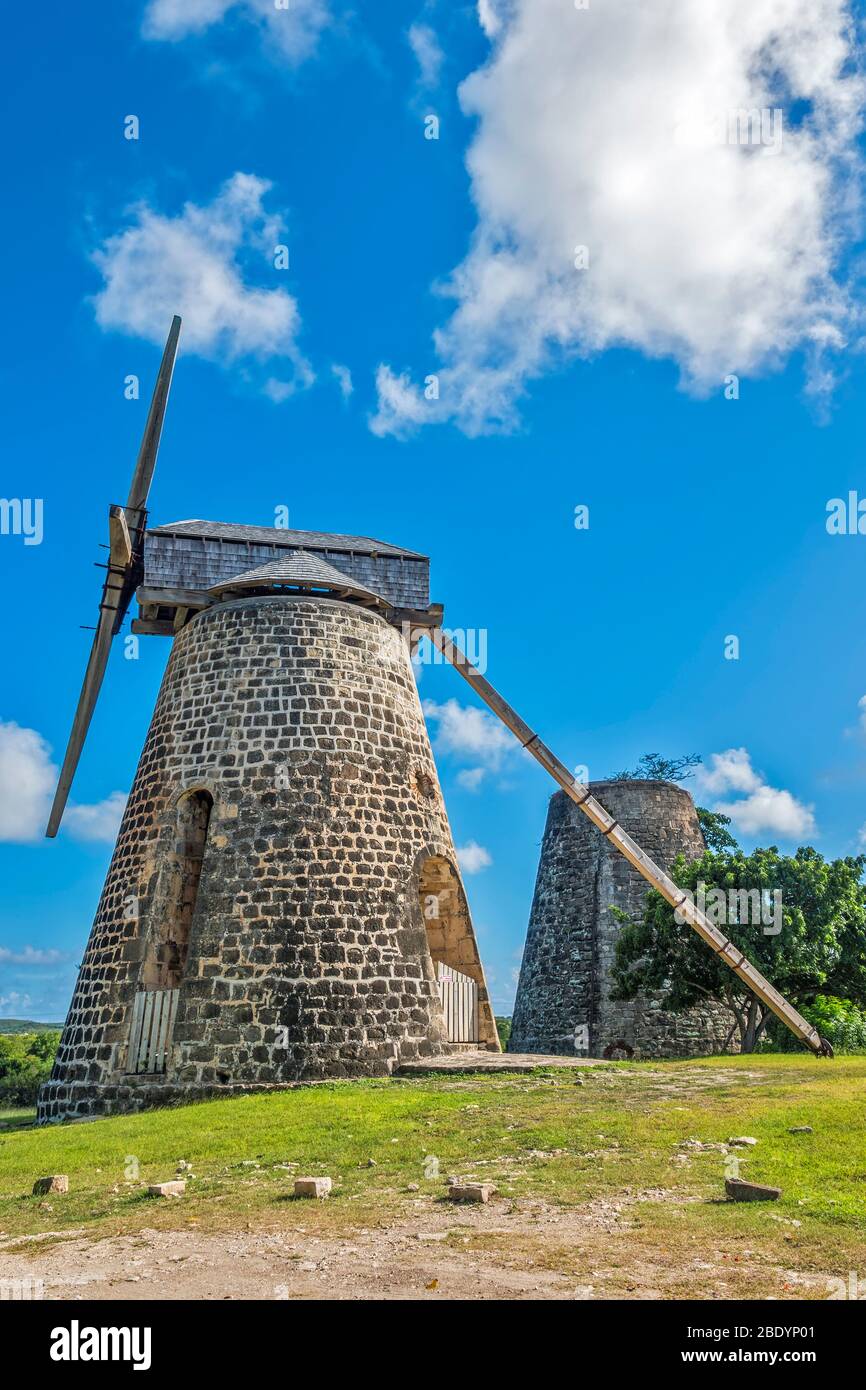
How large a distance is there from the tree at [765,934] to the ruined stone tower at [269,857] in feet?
16.4

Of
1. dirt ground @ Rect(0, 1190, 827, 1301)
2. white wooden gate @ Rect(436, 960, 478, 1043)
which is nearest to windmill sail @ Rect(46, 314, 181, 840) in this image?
white wooden gate @ Rect(436, 960, 478, 1043)

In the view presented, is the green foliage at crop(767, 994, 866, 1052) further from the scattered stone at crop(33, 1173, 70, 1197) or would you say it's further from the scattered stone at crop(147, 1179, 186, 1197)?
the scattered stone at crop(33, 1173, 70, 1197)

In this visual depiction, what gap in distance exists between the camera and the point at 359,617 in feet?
64.1

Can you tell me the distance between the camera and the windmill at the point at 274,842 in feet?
52.5

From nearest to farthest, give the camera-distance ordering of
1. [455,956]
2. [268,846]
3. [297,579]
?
[268,846]
[297,579]
[455,956]

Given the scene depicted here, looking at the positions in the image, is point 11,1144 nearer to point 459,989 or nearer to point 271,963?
point 271,963

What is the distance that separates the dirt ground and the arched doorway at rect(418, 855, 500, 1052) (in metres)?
11.4

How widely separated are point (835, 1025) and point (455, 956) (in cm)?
821

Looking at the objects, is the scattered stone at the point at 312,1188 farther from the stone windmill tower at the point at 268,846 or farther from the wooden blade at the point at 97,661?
the wooden blade at the point at 97,661

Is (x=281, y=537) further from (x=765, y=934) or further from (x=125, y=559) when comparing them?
(x=765, y=934)

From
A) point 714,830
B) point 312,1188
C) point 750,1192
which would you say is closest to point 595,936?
point 714,830

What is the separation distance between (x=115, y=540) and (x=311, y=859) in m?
7.64

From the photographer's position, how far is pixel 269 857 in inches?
661

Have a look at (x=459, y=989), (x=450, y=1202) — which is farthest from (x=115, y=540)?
(x=450, y=1202)
